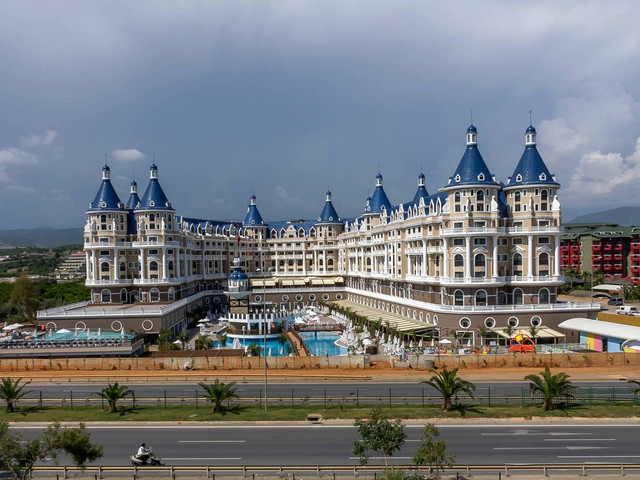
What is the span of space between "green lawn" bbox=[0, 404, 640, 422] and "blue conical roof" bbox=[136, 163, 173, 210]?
53586 mm

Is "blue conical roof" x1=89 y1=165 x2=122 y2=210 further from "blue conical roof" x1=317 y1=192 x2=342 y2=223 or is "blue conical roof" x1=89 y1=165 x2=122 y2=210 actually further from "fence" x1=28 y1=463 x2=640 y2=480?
"fence" x1=28 y1=463 x2=640 y2=480


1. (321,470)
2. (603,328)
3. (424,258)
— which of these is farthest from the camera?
(424,258)

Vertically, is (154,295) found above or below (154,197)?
below

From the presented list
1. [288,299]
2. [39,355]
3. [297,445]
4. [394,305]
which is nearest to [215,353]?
[39,355]

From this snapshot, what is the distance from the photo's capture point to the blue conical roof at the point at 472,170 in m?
65.9

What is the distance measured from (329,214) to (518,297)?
68.0m

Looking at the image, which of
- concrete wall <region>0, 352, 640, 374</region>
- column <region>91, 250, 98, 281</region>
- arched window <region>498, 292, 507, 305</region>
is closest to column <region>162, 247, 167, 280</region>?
column <region>91, 250, 98, 281</region>

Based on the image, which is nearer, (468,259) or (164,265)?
(468,259)

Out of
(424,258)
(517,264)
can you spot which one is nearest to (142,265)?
(424,258)

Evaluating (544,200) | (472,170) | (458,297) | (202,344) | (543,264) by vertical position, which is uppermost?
(472,170)

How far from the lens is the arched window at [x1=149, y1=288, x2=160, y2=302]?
85381mm

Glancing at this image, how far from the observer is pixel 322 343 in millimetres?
74750

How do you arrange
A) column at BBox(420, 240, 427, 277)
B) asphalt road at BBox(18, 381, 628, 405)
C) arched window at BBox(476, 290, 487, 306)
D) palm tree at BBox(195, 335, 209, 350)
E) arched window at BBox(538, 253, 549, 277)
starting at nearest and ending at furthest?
asphalt road at BBox(18, 381, 628, 405)
palm tree at BBox(195, 335, 209, 350)
arched window at BBox(476, 290, 487, 306)
arched window at BBox(538, 253, 549, 277)
column at BBox(420, 240, 427, 277)

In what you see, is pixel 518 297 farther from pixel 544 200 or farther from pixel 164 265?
pixel 164 265
